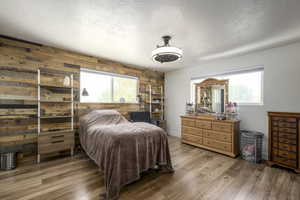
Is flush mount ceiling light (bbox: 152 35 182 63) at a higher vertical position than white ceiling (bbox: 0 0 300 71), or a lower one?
lower

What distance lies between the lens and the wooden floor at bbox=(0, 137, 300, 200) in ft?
5.73

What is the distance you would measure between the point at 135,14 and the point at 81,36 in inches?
50.7

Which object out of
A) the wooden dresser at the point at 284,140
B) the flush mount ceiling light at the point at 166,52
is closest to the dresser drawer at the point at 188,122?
the wooden dresser at the point at 284,140

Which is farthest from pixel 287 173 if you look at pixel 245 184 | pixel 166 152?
pixel 166 152

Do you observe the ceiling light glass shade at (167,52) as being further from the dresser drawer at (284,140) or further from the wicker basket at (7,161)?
the wicker basket at (7,161)

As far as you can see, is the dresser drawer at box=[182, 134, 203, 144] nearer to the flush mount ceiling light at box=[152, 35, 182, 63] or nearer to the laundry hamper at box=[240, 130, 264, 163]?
the laundry hamper at box=[240, 130, 264, 163]

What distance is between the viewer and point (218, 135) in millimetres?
3193

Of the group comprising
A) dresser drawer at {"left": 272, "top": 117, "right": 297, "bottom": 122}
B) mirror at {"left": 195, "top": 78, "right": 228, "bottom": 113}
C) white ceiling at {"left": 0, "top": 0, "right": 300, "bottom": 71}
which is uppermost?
white ceiling at {"left": 0, "top": 0, "right": 300, "bottom": 71}

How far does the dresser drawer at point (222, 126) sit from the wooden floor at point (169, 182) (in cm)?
72

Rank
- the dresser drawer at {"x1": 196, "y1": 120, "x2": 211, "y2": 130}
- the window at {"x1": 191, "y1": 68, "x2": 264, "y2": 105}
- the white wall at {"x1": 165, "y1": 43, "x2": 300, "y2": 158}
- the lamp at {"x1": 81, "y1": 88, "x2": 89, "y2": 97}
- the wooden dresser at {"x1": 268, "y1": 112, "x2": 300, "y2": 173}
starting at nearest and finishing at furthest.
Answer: the wooden dresser at {"x1": 268, "y1": 112, "x2": 300, "y2": 173}, the white wall at {"x1": 165, "y1": 43, "x2": 300, "y2": 158}, the window at {"x1": 191, "y1": 68, "x2": 264, "y2": 105}, the lamp at {"x1": 81, "y1": 88, "x2": 89, "y2": 97}, the dresser drawer at {"x1": 196, "y1": 120, "x2": 211, "y2": 130}

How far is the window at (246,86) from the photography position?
3.10m

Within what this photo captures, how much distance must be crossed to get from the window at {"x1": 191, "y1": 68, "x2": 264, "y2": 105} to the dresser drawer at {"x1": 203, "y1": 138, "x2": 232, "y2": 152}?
3.79 feet

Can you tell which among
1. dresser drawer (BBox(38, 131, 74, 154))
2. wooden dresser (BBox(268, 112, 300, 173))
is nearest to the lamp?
dresser drawer (BBox(38, 131, 74, 154))

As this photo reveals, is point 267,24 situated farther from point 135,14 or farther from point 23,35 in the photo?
point 23,35
